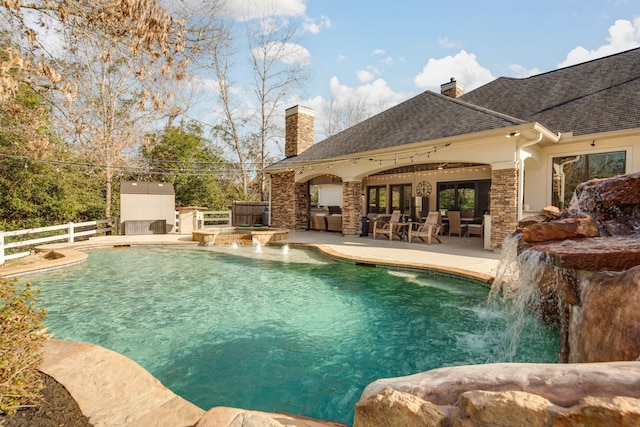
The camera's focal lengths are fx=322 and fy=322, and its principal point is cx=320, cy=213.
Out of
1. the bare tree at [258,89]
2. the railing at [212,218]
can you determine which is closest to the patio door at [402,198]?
the railing at [212,218]

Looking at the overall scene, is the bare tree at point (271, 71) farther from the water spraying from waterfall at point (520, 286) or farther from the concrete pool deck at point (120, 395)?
the concrete pool deck at point (120, 395)

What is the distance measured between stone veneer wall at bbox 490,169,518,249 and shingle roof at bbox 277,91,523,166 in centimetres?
131

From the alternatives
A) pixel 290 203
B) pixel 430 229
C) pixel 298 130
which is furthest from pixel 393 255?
pixel 298 130

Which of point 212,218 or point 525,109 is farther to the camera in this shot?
point 212,218

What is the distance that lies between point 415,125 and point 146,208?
Result: 11.0 metres

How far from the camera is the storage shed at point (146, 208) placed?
12742mm

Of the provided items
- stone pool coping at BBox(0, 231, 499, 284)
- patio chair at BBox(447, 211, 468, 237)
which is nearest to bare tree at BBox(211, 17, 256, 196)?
stone pool coping at BBox(0, 231, 499, 284)

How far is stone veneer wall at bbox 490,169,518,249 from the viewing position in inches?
323

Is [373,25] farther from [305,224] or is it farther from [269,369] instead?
[269,369]

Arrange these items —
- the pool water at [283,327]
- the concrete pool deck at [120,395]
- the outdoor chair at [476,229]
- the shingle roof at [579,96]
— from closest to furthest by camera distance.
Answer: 1. the concrete pool deck at [120,395]
2. the pool water at [283,327]
3. the shingle roof at [579,96]
4. the outdoor chair at [476,229]

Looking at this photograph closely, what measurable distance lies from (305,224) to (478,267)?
9531 millimetres

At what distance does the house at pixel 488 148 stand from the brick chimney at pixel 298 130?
51mm

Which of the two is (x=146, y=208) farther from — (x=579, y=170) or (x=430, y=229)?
(x=579, y=170)

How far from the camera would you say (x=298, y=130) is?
16.3 metres
